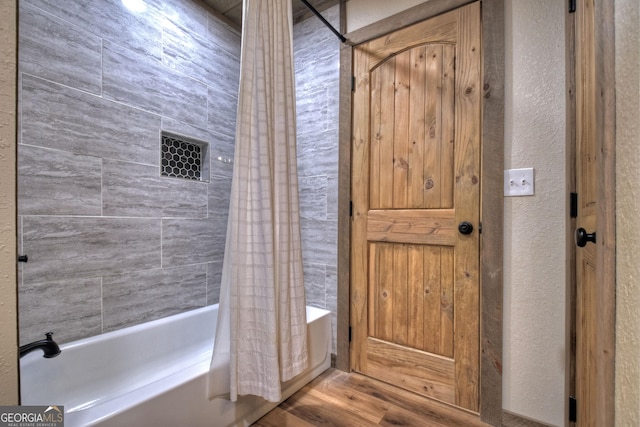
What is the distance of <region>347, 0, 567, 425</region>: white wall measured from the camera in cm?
123

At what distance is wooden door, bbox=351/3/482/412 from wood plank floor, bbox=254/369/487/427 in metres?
0.06

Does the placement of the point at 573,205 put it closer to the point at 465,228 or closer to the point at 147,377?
the point at 465,228

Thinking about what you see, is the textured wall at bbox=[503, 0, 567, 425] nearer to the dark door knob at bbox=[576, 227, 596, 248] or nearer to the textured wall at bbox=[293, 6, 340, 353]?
the dark door knob at bbox=[576, 227, 596, 248]

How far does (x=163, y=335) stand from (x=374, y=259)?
4.34 ft

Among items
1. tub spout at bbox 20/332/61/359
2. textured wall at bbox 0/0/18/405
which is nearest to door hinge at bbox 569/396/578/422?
textured wall at bbox 0/0/18/405

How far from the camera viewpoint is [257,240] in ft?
3.98

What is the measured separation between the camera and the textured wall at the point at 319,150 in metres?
1.91

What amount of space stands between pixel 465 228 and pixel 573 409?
80 centimetres

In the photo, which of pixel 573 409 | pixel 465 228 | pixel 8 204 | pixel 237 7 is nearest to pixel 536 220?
pixel 465 228

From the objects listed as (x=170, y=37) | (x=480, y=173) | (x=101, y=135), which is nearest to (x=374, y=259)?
(x=480, y=173)

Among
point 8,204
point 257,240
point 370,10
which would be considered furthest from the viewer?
point 370,10

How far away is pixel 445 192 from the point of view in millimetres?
1508

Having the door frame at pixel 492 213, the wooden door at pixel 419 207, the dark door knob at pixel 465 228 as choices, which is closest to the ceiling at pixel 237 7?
the wooden door at pixel 419 207

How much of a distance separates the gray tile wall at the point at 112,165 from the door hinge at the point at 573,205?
6.36ft
